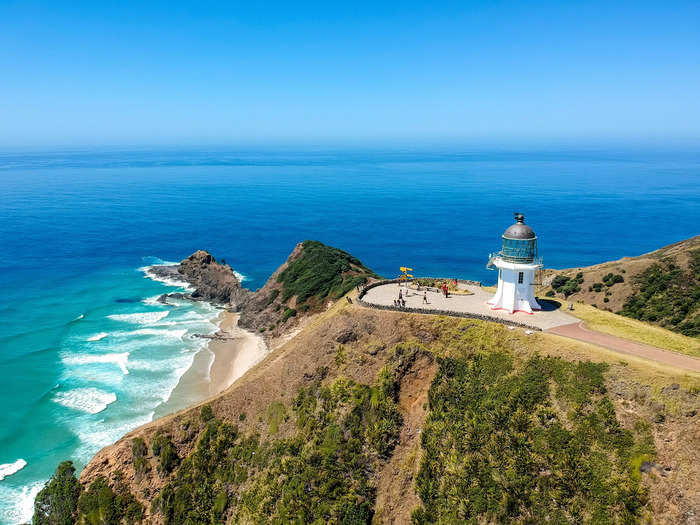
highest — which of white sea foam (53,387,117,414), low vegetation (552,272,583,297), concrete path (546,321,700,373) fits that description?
concrete path (546,321,700,373)

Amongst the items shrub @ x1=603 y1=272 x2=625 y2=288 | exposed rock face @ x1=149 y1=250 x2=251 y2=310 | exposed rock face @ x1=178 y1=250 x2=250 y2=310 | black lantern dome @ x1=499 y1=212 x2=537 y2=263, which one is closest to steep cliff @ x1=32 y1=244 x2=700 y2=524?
black lantern dome @ x1=499 y1=212 x2=537 y2=263

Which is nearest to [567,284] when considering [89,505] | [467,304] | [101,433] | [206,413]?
[467,304]

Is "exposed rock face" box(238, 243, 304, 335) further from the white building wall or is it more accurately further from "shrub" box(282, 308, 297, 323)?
the white building wall

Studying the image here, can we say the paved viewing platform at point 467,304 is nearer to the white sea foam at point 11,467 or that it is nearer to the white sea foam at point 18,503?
the white sea foam at point 18,503

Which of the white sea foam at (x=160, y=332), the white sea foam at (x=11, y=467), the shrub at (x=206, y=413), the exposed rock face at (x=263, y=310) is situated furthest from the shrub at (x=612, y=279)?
the white sea foam at (x=11, y=467)

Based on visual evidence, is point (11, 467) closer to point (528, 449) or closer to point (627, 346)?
point (528, 449)
